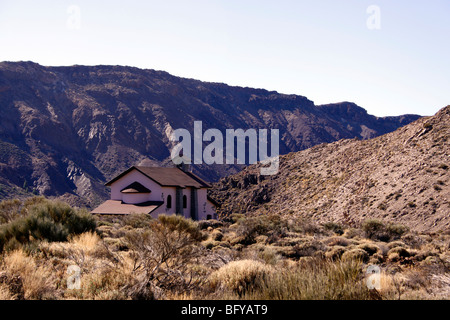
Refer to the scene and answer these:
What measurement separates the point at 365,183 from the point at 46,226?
3483cm

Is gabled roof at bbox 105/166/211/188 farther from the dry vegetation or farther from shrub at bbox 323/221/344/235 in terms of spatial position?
the dry vegetation

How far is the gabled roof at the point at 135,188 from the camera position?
4046 centimetres

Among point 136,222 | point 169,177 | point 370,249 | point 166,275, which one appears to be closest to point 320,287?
point 166,275

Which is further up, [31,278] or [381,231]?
[31,278]

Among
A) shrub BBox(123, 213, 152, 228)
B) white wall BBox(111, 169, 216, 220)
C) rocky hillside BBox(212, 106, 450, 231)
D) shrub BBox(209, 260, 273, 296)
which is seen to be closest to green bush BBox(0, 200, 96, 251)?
shrub BBox(209, 260, 273, 296)

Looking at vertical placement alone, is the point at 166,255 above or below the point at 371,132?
below

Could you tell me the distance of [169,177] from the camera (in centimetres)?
4309

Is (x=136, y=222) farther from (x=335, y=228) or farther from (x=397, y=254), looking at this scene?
(x=397, y=254)

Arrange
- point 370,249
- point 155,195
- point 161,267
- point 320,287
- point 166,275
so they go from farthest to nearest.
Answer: point 155,195, point 370,249, point 161,267, point 166,275, point 320,287

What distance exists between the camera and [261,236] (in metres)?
24.3

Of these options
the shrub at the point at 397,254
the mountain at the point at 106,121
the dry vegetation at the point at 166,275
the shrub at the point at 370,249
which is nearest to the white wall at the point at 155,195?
the shrub at the point at 370,249

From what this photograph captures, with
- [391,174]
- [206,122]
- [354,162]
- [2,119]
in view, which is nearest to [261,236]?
[391,174]
